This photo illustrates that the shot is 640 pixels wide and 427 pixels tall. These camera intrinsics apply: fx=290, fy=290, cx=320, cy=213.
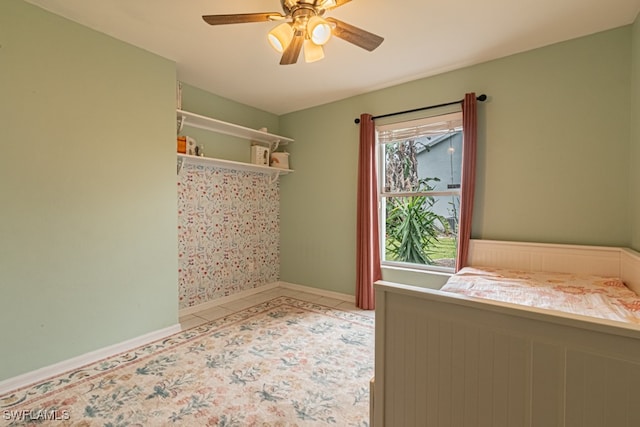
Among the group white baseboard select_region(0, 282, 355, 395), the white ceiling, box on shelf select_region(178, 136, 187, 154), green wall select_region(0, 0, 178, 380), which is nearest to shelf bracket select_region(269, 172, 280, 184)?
the white ceiling

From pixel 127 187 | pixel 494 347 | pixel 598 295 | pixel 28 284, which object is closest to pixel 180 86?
pixel 127 187

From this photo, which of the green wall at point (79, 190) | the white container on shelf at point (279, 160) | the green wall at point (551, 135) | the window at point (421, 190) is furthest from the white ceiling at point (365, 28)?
the white container on shelf at point (279, 160)

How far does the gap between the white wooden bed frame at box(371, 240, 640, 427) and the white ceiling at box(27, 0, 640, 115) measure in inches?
76.6

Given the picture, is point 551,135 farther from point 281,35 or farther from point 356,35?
point 281,35

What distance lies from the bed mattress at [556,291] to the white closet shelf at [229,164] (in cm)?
247

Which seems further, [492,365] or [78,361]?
[78,361]

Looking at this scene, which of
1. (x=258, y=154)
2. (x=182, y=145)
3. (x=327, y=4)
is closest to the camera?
(x=327, y=4)

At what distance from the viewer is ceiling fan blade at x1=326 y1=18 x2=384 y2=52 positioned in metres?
1.67

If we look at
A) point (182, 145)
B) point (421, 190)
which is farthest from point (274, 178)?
point (421, 190)

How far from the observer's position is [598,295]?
69.1 inches

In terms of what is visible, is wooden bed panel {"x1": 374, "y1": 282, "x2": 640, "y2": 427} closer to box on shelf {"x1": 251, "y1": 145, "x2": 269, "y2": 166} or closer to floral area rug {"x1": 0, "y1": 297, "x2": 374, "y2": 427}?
floral area rug {"x1": 0, "y1": 297, "x2": 374, "y2": 427}

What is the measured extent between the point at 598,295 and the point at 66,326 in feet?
11.4

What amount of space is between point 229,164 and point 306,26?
1.97 meters

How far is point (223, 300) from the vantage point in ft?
11.2
